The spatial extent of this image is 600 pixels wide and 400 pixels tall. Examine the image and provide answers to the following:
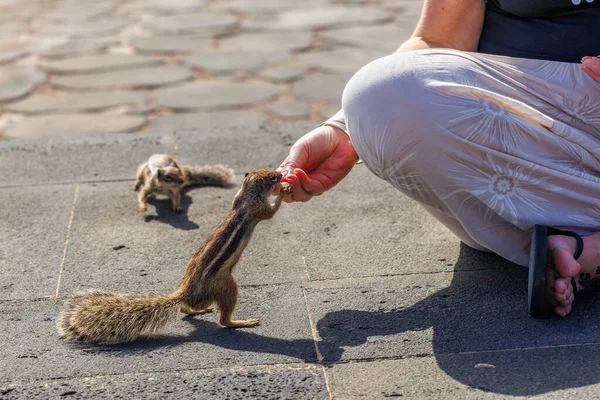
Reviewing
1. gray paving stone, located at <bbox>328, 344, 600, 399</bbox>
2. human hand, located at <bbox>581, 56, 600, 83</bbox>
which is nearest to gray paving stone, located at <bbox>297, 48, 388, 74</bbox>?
Result: human hand, located at <bbox>581, 56, 600, 83</bbox>

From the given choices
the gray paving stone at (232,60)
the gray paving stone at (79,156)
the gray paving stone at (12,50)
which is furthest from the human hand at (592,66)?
the gray paving stone at (12,50)

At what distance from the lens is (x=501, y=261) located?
11.4 feet

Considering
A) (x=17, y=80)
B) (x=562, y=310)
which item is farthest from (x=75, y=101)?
(x=562, y=310)

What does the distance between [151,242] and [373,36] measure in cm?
361

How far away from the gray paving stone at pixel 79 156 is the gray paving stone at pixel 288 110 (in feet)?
2.48

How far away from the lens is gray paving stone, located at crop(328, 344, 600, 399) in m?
2.64

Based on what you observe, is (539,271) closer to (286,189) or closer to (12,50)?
(286,189)

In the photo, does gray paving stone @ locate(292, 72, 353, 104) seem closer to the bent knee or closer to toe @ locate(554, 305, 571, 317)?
the bent knee

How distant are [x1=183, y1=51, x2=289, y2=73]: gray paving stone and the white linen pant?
3.20m

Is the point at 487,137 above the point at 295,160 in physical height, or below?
above

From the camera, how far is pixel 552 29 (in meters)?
3.22

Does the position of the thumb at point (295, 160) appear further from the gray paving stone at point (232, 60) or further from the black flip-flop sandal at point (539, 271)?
the gray paving stone at point (232, 60)

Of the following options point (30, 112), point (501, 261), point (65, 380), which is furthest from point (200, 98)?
point (65, 380)

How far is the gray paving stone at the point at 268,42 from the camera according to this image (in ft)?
22.0
